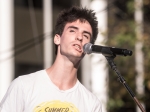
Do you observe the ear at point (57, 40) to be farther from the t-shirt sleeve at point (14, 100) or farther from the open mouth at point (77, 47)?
the t-shirt sleeve at point (14, 100)

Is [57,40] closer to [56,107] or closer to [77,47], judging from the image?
[77,47]

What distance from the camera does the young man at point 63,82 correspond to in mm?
3674

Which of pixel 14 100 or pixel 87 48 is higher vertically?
pixel 87 48

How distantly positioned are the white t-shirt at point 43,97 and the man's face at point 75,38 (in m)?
0.26

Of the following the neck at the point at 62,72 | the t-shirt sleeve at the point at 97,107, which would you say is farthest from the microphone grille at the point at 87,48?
the t-shirt sleeve at the point at 97,107

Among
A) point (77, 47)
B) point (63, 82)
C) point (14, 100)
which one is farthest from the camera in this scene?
point (63, 82)

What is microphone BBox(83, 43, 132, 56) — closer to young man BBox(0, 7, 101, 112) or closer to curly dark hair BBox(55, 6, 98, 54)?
young man BBox(0, 7, 101, 112)

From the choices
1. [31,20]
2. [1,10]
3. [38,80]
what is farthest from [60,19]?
[31,20]

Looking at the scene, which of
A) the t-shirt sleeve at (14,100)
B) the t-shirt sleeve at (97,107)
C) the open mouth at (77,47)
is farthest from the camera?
the t-shirt sleeve at (97,107)

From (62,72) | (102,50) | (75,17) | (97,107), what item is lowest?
(97,107)

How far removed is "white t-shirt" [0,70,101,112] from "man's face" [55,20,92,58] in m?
0.26

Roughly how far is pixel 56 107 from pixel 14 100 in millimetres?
312

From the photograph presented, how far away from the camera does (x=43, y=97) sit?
12.3 ft

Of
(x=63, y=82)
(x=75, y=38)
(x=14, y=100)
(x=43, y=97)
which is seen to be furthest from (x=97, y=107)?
(x=14, y=100)
